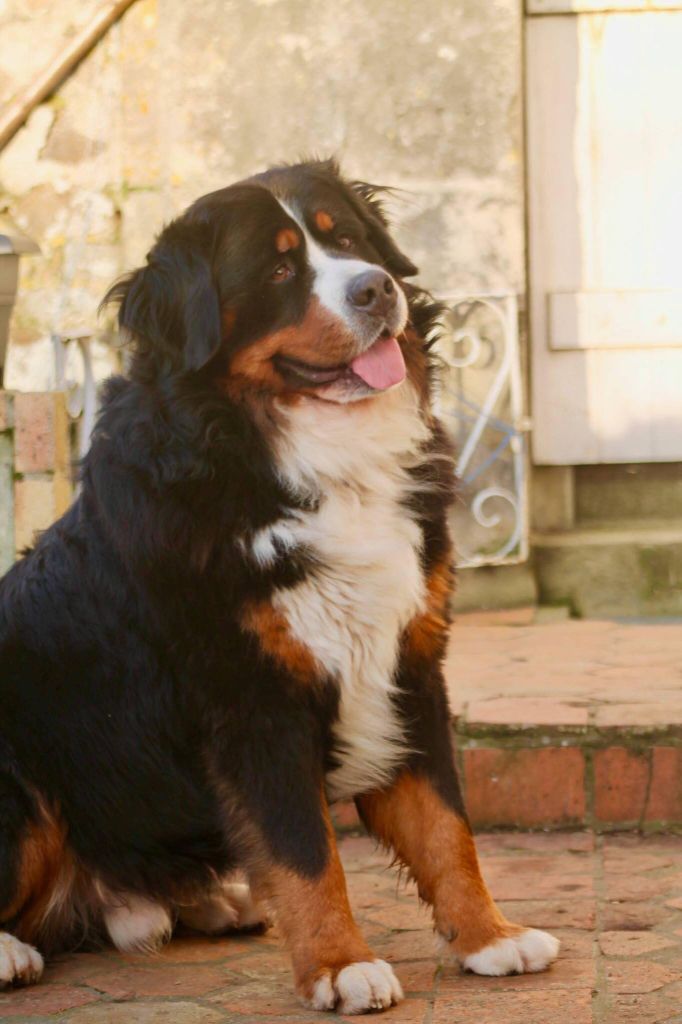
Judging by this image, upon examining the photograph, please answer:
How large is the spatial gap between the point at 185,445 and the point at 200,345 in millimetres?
185

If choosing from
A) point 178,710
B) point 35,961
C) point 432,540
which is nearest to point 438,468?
point 432,540

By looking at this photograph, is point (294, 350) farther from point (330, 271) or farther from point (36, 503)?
point (36, 503)

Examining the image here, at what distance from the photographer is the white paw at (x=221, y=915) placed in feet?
10.8

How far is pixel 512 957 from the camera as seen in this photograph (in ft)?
9.47

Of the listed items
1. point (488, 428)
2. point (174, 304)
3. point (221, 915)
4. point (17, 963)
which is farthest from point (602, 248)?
point (17, 963)

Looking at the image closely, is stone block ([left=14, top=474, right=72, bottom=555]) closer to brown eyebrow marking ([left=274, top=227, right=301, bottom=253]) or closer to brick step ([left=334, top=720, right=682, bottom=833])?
A: brick step ([left=334, top=720, right=682, bottom=833])

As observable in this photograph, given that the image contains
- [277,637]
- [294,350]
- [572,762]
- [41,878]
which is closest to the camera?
[277,637]

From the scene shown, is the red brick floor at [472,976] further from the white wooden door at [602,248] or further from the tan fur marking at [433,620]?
the white wooden door at [602,248]

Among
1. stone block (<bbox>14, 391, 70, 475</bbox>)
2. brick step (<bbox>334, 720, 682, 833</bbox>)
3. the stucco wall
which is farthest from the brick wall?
the stucco wall

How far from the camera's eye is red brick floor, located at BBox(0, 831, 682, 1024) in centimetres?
273

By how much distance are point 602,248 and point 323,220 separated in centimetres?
298

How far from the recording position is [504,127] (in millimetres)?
5613

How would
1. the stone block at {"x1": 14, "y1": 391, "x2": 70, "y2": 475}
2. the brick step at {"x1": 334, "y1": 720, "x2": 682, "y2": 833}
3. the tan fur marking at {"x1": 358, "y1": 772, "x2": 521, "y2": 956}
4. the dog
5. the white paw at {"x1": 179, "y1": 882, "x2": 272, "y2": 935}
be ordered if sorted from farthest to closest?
1. the stone block at {"x1": 14, "y1": 391, "x2": 70, "y2": 475}
2. the brick step at {"x1": 334, "y1": 720, "x2": 682, "y2": 833}
3. the white paw at {"x1": 179, "y1": 882, "x2": 272, "y2": 935}
4. the tan fur marking at {"x1": 358, "y1": 772, "x2": 521, "y2": 956}
5. the dog

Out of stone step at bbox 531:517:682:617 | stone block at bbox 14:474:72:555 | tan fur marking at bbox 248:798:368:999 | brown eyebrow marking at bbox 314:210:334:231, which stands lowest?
tan fur marking at bbox 248:798:368:999
